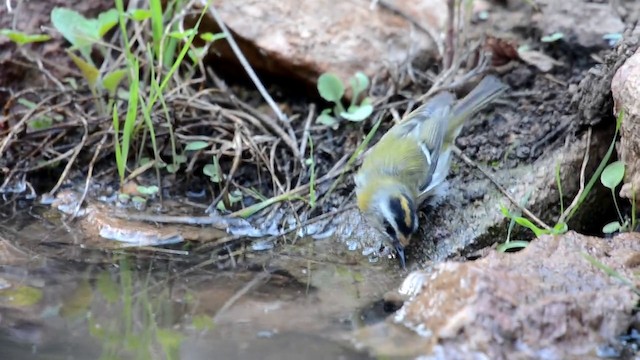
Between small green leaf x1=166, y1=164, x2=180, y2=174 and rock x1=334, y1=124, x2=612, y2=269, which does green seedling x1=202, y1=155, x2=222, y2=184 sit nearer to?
small green leaf x1=166, y1=164, x2=180, y2=174

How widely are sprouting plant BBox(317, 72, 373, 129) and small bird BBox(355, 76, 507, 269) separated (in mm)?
332

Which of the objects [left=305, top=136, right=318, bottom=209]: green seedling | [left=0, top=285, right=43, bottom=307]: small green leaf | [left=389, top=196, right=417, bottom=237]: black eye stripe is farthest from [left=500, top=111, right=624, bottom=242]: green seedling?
[left=0, top=285, right=43, bottom=307]: small green leaf

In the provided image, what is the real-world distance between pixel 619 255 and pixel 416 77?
86.2 inches

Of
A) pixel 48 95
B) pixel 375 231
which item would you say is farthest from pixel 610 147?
pixel 48 95

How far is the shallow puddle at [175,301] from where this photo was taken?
3188 mm

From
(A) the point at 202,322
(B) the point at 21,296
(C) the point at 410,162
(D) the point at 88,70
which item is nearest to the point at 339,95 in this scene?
(C) the point at 410,162

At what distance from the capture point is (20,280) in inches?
151

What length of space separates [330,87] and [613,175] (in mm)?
1787

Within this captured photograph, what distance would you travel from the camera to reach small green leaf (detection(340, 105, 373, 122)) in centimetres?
502

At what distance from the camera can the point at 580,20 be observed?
17.9 ft

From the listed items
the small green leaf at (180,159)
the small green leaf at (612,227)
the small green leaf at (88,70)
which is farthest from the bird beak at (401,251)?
the small green leaf at (88,70)

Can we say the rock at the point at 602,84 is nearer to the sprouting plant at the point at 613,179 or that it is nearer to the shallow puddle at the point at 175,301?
the sprouting plant at the point at 613,179

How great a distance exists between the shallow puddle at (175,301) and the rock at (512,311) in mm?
230

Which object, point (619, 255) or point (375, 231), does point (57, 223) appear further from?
point (619, 255)
